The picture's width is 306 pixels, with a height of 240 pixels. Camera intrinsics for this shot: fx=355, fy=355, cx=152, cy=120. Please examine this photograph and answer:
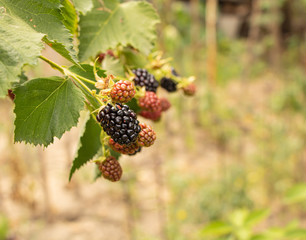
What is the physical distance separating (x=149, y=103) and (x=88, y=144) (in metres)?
0.14

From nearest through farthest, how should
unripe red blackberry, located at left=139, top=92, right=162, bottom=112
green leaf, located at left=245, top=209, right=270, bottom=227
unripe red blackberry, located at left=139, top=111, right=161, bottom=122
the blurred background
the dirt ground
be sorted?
unripe red blackberry, located at left=139, top=92, right=162, bottom=112 → unripe red blackberry, located at left=139, top=111, right=161, bottom=122 → green leaf, located at left=245, top=209, right=270, bottom=227 → the blurred background → the dirt ground

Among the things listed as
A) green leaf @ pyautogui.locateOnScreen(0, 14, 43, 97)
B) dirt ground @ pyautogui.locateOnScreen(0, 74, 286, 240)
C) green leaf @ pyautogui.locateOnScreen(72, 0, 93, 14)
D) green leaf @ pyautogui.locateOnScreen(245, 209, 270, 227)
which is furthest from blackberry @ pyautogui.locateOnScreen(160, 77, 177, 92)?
dirt ground @ pyautogui.locateOnScreen(0, 74, 286, 240)

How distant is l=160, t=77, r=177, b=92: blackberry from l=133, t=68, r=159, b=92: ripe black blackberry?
80 mm

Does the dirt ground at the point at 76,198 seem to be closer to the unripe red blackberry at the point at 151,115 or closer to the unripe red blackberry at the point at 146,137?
the unripe red blackberry at the point at 151,115

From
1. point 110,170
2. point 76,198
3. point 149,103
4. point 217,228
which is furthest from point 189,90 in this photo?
Answer: point 76,198

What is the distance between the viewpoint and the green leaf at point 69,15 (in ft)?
2.06

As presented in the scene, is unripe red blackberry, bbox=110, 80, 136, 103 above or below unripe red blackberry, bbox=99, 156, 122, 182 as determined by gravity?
above

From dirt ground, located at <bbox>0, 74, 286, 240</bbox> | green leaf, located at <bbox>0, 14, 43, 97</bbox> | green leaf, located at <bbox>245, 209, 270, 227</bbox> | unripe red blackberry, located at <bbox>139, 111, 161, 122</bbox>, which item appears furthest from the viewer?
dirt ground, located at <bbox>0, 74, 286, 240</bbox>

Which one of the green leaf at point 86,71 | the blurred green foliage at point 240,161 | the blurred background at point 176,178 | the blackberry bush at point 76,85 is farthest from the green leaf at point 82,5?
the blurred background at point 176,178

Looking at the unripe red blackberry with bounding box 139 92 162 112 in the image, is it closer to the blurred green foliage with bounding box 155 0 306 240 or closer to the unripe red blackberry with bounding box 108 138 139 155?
the unripe red blackberry with bounding box 108 138 139 155

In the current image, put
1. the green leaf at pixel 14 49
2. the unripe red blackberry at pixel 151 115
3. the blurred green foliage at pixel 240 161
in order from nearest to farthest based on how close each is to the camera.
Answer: the green leaf at pixel 14 49 → the unripe red blackberry at pixel 151 115 → the blurred green foliage at pixel 240 161

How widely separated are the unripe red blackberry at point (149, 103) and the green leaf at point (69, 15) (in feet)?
0.63

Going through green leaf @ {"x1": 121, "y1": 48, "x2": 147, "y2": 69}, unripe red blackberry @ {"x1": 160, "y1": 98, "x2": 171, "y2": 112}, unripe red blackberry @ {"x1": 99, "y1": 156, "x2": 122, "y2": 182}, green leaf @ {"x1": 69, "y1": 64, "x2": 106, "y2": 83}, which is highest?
green leaf @ {"x1": 121, "y1": 48, "x2": 147, "y2": 69}

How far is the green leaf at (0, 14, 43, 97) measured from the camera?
17.4 inches
